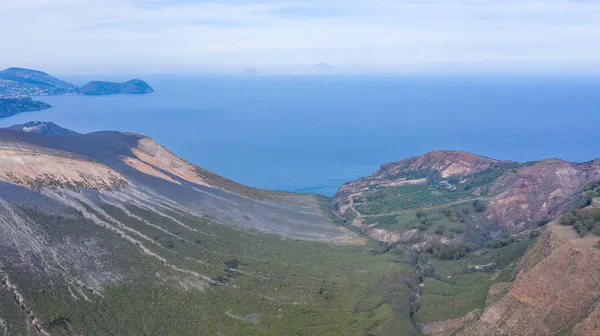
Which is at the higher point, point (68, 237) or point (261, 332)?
point (68, 237)

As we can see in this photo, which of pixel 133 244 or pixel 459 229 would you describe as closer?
pixel 133 244

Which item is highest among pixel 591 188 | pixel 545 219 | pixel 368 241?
pixel 591 188

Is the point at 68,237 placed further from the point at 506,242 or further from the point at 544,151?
the point at 544,151

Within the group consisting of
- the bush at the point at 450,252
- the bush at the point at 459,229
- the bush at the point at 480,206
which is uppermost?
the bush at the point at 480,206

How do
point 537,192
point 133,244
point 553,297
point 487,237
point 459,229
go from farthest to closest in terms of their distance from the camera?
point 537,192 < point 487,237 < point 459,229 < point 133,244 < point 553,297

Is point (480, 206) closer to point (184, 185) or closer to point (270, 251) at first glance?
point (270, 251)

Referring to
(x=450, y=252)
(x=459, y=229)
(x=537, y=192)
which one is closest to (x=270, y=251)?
(x=450, y=252)

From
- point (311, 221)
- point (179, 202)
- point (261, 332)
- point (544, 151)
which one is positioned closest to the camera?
point (261, 332)

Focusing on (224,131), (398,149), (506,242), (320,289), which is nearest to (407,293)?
(320,289)

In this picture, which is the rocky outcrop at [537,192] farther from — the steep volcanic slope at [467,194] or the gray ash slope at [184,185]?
the gray ash slope at [184,185]

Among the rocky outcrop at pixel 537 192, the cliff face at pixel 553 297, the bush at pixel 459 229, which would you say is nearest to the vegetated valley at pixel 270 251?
the cliff face at pixel 553 297

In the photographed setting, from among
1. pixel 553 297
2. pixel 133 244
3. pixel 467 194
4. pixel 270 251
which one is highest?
pixel 553 297
